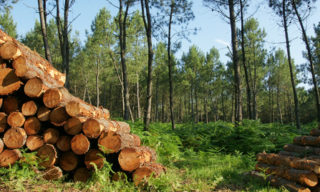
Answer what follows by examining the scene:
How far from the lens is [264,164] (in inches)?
196

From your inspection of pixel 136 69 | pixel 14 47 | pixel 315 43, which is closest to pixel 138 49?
pixel 136 69

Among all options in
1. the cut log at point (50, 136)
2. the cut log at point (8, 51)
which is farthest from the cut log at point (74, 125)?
the cut log at point (8, 51)

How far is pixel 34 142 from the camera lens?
163 inches

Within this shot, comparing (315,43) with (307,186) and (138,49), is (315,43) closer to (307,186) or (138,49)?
(138,49)

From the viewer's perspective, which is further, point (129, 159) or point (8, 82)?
point (8, 82)

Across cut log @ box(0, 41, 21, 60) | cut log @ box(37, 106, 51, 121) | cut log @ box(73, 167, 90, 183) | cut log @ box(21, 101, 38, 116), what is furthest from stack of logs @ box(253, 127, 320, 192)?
cut log @ box(0, 41, 21, 60)

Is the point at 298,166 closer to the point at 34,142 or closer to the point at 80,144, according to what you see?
the point at 80,144

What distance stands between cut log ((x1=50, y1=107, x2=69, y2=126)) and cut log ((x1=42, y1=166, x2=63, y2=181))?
31.0 inches

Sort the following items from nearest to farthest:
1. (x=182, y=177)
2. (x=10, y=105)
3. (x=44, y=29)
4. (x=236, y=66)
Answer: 1. (x=10, y=105)
2. (x=182, y=177)
3. (x=44, y=29)
4. (x=236, y=66)

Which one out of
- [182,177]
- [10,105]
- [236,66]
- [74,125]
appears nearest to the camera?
[74,125]

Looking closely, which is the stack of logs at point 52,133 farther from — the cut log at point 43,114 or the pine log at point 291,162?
the pine log at point 291,162

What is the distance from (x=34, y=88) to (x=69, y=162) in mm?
1487

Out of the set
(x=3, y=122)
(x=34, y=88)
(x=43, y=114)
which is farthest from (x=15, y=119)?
(x=34, y=88)

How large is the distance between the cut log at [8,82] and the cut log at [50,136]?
0.98 m
